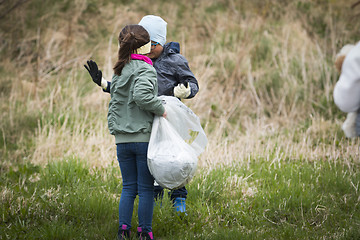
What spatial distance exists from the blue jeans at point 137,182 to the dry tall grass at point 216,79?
2.09 metres

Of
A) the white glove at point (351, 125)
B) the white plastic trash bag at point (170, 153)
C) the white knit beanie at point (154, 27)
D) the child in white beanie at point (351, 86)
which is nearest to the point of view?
the child in white beanie at point (351, 86)

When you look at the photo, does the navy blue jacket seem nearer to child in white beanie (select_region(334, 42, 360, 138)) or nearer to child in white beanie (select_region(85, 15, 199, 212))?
child in white beanie (select_region(85, 15, 199, 212))

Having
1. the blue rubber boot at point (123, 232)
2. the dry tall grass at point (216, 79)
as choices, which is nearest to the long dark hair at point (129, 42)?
the blue rubber boot at point (123, 232)

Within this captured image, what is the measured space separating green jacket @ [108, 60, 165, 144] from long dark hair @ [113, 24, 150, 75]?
0.05 m

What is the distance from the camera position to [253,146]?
20.7 ft

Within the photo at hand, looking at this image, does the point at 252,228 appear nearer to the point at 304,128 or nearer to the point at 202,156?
the point at 202,156

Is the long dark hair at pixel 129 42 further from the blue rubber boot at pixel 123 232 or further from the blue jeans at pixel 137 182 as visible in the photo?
the blue rubber boot at pixel 123 232

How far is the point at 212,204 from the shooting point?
4.25m

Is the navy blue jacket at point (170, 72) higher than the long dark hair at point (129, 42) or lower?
lower

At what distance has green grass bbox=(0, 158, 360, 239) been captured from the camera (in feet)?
11.9

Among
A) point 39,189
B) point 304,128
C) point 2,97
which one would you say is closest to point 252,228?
point 39,189

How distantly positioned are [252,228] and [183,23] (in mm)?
8889

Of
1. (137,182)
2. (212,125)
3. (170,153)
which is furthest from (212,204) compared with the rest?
→ (212,125)

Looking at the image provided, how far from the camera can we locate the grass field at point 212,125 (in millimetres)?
3916
